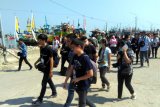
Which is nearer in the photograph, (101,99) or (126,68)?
(126,68)

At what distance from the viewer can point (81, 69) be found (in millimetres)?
6352

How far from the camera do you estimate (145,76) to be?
43.9ft

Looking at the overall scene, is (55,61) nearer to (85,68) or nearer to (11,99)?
(11,99)

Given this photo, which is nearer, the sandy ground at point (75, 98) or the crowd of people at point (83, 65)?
the crowd of people at point (83, 65)

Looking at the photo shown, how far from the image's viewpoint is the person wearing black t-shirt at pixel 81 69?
6.25 meters

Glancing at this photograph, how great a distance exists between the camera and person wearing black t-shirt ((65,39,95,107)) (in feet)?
20.5

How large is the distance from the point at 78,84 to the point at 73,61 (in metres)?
0.47

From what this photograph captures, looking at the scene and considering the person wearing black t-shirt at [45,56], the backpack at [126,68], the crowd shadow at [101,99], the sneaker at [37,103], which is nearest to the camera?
the person wearing black t-shirt at [45,56]

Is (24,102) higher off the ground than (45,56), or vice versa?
(45,56)

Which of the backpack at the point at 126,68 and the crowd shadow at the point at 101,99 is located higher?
the backpack at the point at 126,68

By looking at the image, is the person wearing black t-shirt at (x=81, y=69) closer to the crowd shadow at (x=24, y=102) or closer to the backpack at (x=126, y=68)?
the crowd shadow at (x=24, y=102)

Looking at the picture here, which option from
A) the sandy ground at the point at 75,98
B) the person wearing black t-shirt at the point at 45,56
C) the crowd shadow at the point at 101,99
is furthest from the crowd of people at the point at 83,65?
the sandy ground at the point at 75,98

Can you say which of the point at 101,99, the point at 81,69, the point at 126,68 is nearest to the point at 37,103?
the point at 101,99

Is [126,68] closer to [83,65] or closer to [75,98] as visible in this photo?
[75,98]
